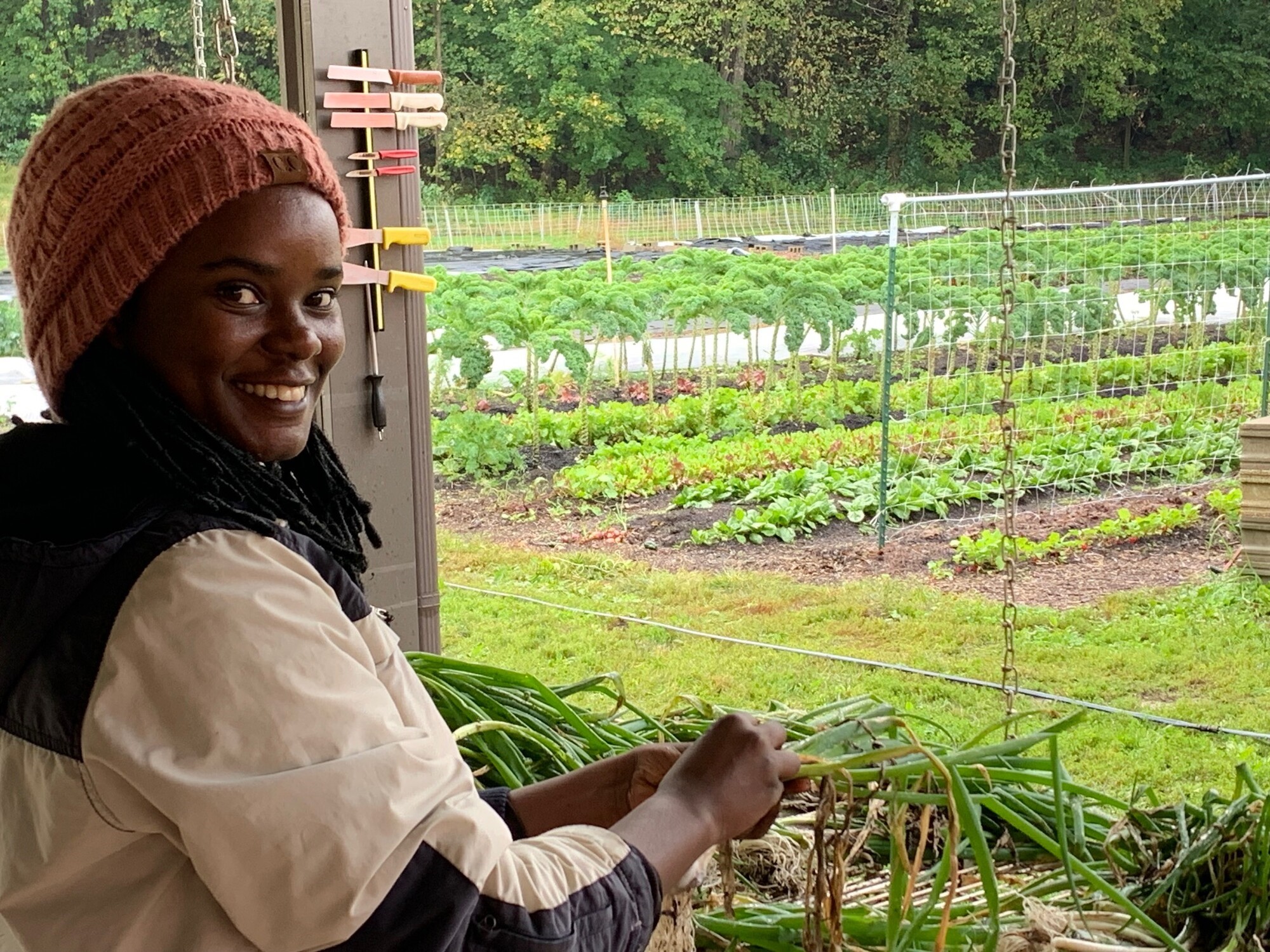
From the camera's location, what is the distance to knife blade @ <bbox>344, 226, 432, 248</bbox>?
2684 millimetres

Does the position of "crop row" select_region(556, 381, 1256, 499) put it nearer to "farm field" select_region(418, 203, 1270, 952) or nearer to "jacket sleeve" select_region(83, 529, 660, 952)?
"farm field" select_region(418, 203, 1270, 952)

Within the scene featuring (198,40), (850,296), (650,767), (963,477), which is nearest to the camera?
(650,767)

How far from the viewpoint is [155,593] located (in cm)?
95

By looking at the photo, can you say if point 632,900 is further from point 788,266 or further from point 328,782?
point 788,266

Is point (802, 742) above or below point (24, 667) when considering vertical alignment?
below

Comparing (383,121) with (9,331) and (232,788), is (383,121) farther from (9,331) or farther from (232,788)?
(9,331)

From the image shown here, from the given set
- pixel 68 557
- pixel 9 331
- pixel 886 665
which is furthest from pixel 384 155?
pixel 9 331

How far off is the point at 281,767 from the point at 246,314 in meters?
0.36

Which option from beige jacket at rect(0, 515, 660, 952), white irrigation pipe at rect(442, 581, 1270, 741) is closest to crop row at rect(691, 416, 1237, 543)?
white irrigation pipe at rect(442, 581, 1270, 741)

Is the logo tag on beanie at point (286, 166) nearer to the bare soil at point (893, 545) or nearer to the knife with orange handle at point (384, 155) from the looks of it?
the knife with orange handle at point (384, 155)

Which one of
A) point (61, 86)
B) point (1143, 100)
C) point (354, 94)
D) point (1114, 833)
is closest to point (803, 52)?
point (1143, 100)

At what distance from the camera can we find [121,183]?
1.04 m

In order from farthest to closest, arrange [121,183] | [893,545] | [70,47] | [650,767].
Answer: [70,47]
[893,545]
[650,767]
[121,183]

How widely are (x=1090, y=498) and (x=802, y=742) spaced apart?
235 inches
